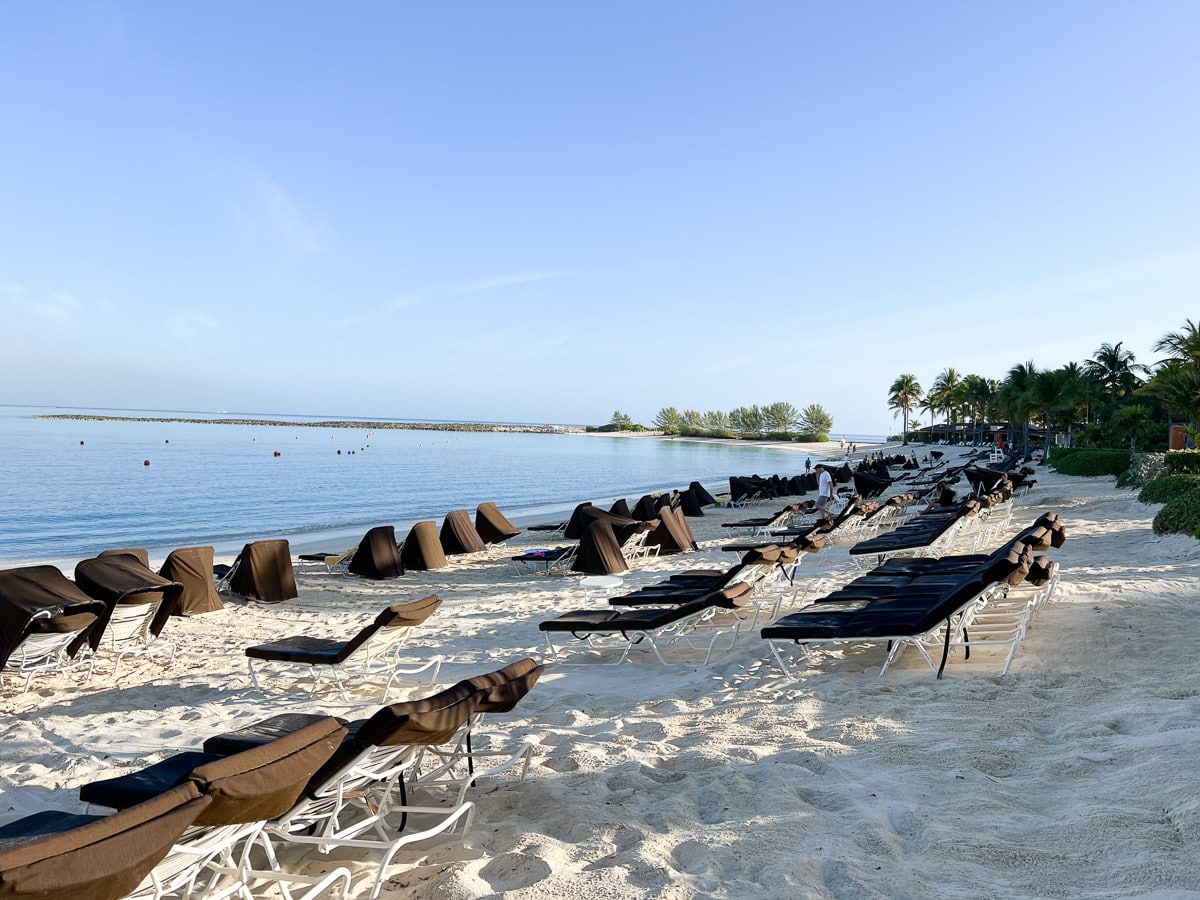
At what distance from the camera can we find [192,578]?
372 inches

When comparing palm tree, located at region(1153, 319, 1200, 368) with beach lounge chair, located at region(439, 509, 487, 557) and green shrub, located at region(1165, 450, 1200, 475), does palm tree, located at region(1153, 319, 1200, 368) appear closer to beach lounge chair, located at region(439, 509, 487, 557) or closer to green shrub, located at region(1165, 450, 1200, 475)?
green shrub, located at region(1165, 450, 1200, 475)

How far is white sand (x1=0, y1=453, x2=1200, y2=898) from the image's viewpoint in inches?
114

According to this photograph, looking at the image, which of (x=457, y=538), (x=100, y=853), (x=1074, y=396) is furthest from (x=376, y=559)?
(x=1074, y=396)

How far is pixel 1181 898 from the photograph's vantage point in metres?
2.47

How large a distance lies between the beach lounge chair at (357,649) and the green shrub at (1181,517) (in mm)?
9729

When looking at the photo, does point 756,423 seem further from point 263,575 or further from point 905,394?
point 263,575

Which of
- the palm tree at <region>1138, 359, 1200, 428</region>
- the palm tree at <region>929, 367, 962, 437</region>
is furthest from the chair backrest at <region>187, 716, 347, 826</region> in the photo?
the palm tree at <region>929, 367, 962, 437</region>

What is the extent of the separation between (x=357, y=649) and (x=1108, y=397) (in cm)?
4886

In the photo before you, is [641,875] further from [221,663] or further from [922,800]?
[221,663]

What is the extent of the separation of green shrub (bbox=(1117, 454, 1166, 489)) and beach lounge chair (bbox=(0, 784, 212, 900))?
20.2 m

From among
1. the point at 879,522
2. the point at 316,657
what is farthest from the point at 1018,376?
the point at 316,657

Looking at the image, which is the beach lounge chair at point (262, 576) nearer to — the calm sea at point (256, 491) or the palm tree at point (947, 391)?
the calm sea at point (256, 491)

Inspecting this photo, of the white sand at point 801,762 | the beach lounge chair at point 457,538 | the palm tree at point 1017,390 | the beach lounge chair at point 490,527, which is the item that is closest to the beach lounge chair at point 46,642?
the white sand at point 801,762

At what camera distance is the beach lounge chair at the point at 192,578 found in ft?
30.8
